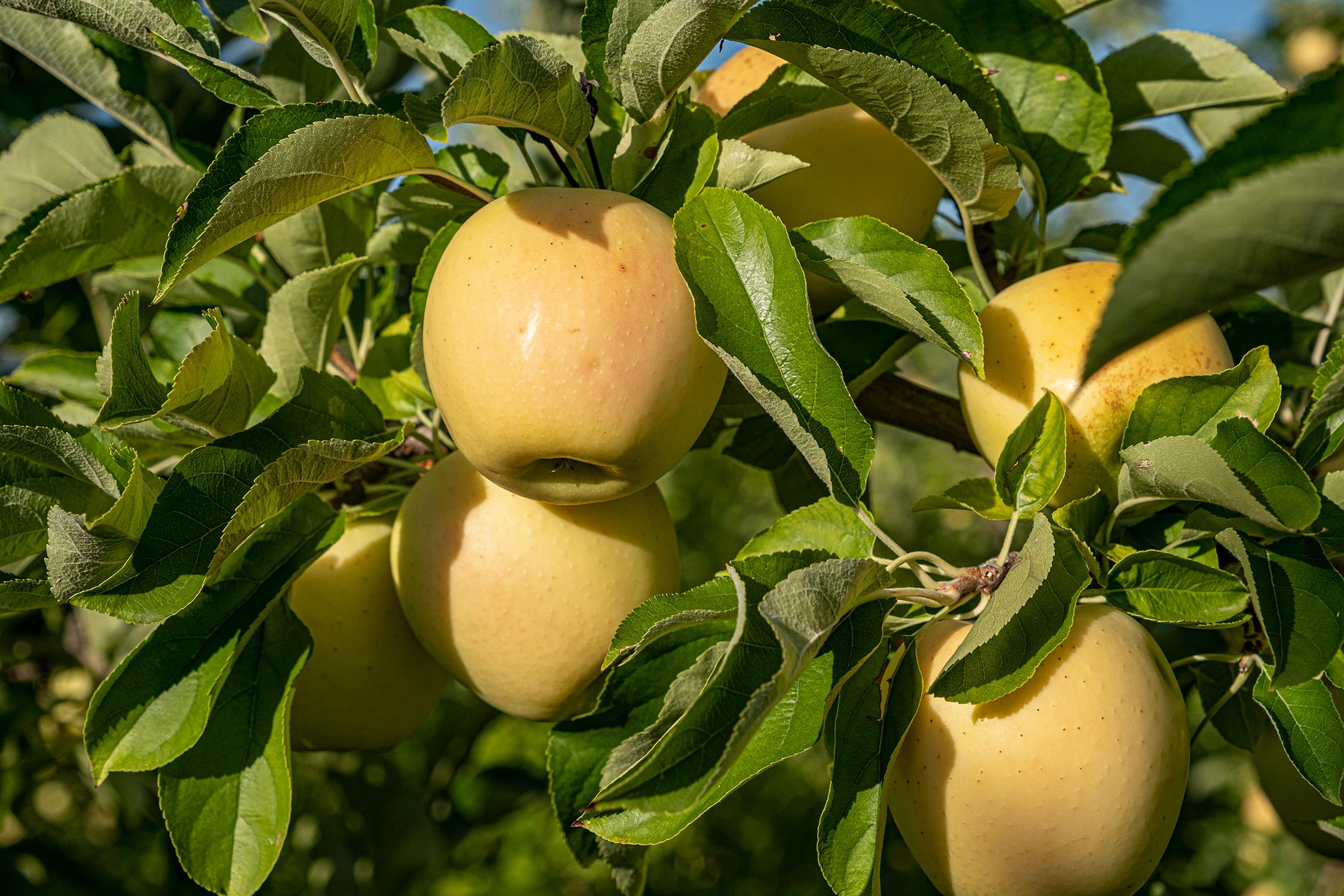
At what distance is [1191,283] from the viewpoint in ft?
1.22

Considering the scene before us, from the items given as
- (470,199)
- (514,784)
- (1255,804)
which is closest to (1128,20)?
(1255,804)

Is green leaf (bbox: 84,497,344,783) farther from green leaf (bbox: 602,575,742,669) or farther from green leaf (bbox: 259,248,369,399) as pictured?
green leaf (bbox: 602,575,742,669)

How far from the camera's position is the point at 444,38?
861mm

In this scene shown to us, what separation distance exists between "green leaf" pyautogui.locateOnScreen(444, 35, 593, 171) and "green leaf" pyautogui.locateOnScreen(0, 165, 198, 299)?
39 centimetres

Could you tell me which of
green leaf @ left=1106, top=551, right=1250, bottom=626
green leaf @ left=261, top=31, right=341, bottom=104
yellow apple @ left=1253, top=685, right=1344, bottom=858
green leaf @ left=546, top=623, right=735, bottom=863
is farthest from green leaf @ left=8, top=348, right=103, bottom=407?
yellow apple @ left=1253, top=685, right=1344, bottom=858

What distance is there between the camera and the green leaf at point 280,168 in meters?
0.62

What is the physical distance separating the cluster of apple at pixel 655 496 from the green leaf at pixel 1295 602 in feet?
0.27

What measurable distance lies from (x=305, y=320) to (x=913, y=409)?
58 cm

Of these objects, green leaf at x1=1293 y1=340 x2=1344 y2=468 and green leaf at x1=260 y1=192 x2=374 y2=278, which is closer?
green leaf at x1=1293 y1=340 x2=1344 y2=468

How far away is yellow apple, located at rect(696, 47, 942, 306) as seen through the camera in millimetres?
883

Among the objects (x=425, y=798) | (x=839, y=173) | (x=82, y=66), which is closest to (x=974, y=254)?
(x=839, y=173)

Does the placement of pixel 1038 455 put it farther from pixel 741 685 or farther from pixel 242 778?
pixel 242 778

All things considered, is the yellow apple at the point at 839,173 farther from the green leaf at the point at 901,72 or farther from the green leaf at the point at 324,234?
the green leaf at the point at 324,234

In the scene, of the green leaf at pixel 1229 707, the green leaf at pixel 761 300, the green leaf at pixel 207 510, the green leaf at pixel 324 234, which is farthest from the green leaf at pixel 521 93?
the green leaf at pixel 1229 707
